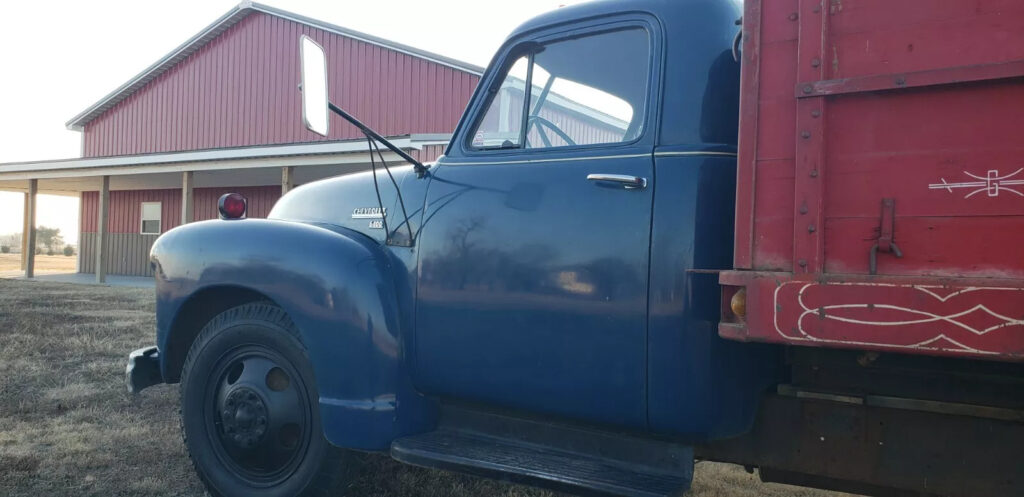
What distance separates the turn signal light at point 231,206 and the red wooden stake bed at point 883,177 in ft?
8.02

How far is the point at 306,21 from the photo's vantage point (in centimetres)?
1938

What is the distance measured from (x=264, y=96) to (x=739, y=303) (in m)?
19.5

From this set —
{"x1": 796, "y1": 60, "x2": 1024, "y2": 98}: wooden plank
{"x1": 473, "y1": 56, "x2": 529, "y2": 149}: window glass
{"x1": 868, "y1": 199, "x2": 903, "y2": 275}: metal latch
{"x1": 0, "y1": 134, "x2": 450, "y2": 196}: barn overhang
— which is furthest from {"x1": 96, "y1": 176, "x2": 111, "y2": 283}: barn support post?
{"x1": 868, "y1": 199, "x2": 903, "y2": 275}: metal latch

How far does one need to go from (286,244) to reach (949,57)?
2451 mm

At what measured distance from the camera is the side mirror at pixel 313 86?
9.06 feet

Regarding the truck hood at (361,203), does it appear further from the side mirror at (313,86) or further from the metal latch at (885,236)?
the metal latch at (885,236)

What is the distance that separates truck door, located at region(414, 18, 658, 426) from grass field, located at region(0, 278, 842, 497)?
1.06m

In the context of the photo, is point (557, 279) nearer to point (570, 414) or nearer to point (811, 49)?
point (570, 414)

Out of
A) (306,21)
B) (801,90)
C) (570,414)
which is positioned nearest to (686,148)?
(801,90)

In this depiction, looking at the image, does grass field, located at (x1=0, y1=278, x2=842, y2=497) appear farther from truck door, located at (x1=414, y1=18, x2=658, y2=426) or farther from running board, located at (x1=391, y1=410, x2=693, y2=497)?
truck door, located at (x1=414, y1=18, x2=658, y2=426)

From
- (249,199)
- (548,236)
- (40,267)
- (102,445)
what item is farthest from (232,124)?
(548,236)

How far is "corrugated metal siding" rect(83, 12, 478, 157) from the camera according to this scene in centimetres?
1716

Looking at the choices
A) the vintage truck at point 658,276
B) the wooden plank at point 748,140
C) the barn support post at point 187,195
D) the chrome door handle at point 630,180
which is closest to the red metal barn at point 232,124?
the barn support post at point 187,195

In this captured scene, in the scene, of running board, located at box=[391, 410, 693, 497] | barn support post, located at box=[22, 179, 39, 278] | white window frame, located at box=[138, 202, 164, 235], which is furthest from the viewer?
white window frame, located at box=[138, 202, 164, 235]
